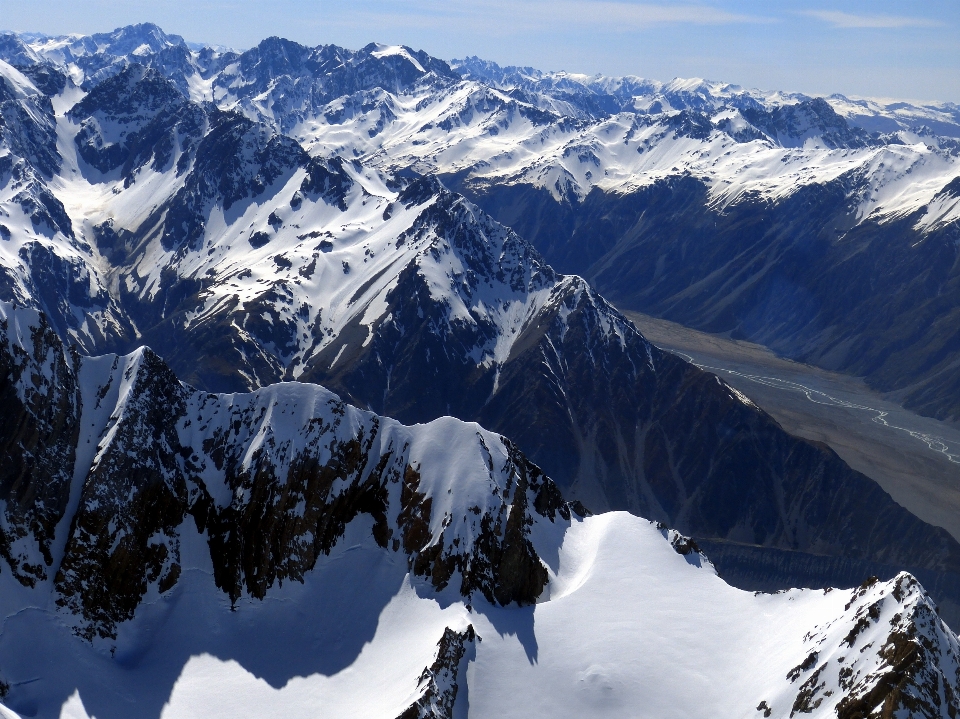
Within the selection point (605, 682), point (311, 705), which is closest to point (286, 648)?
point (311, 705)

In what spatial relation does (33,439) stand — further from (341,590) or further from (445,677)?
(445,677)

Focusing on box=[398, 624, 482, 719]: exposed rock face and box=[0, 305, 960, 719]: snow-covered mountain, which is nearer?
box=[398, 624, 482, 719]: exposed rock face

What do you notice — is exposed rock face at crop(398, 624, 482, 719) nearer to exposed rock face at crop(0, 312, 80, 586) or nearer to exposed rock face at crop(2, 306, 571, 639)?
exposed rock face at crop(2, 306, 571, 639)

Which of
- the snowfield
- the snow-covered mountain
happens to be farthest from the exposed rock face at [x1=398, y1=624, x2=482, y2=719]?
the snowfield

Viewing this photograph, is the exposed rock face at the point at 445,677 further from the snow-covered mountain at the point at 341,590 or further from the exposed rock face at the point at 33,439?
the exposed rock face at the point at 33,439

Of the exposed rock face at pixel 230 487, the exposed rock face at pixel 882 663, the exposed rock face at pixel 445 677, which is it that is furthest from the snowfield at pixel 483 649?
the exposed rock face at pixel 230 487

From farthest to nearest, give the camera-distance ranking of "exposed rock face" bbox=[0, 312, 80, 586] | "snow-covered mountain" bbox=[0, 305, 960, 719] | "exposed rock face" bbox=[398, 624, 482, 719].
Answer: "exposed rock face" bbox=[0, 312, 80, 586], "snow-covered mountain" bbox=[0, 305, 960, 719], "exposed rock face" bbox=[398, 624, 482, 719]
